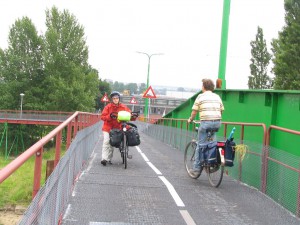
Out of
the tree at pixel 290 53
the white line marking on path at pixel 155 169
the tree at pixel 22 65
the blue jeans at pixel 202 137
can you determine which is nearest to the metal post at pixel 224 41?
the white line marking on path at pixel 155 169

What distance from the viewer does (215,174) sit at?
8.54m

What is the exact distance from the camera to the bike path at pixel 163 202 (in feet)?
19.8

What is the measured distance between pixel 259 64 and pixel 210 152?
42.1m

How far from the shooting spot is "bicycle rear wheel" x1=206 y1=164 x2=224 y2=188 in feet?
27.4

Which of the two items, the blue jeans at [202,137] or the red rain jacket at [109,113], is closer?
the blue jeans at [202,137]

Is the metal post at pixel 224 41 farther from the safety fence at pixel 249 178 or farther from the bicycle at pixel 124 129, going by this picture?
the bicycle at pixel 124 129

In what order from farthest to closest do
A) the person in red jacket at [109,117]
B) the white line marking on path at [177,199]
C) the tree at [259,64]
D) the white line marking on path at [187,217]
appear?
the tree at [259,64]
the person in red jacket at [109,117]
the white line marking on path at [177,199]
the white line marking on path at [187,217]

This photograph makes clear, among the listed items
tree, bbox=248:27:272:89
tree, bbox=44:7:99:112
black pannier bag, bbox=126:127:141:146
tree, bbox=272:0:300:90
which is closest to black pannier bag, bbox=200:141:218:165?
black pannier bag, bbox=126:127:141:146

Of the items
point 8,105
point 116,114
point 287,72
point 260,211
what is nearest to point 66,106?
point 8,105

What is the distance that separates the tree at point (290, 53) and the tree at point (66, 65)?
40.6 meters

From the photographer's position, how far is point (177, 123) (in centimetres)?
2294

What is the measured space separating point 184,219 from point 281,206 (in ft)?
6.10

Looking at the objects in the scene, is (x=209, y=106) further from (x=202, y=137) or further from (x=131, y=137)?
(x=131, y=137)

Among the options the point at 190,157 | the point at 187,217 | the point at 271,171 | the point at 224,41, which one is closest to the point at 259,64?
the point at 224,41
